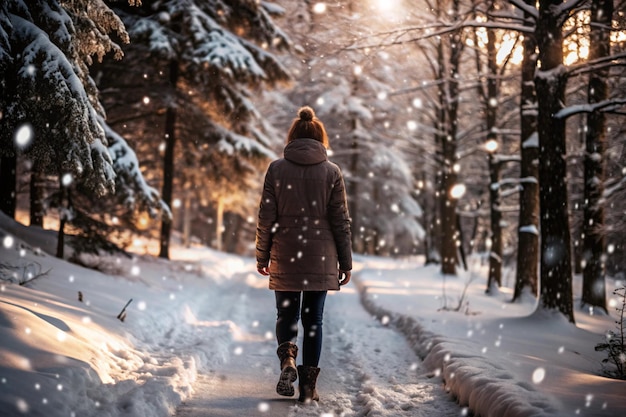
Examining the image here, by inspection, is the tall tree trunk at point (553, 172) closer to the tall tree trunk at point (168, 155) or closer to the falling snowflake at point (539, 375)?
the falling snowflake at point (539, 375)

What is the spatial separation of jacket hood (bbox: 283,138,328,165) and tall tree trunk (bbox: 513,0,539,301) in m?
7.15

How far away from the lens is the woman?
13.8ft

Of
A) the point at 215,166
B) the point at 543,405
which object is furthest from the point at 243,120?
the point at 543,405

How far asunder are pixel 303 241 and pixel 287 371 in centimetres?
119

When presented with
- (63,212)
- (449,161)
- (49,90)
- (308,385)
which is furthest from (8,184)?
(449,161)

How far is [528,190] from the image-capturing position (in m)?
10.1

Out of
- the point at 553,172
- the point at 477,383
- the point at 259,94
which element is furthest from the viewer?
the point at 259,94

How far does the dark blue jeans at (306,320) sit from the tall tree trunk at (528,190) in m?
6.97

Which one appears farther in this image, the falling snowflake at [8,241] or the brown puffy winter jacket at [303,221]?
the falling snowflake at [8,241]

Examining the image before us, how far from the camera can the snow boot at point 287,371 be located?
4145mm

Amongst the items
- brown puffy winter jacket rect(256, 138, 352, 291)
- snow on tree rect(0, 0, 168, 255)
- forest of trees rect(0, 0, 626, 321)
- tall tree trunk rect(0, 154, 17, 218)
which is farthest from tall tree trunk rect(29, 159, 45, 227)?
brown puffy winter jacket rect(256, 138, 352, 291)

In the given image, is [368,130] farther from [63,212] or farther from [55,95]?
[55,95]

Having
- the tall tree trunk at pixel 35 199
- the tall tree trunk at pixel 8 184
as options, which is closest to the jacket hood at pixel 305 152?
the tall tree trunk at pixel 8 184

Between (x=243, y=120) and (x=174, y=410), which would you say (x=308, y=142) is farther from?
(x=243, y=120)
